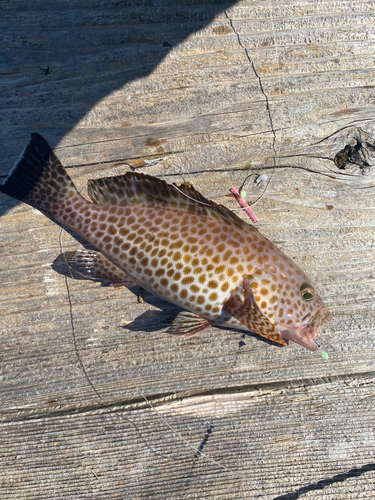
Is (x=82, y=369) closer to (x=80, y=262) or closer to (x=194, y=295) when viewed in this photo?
(x=80, y=262)

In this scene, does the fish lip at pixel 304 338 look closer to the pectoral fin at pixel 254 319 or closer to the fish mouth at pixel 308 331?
the fish mouth at pixel 308 331

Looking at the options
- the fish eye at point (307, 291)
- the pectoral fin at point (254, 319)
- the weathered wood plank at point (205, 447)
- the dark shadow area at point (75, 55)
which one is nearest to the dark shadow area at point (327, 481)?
the weathered wood plank at point (205, 447)

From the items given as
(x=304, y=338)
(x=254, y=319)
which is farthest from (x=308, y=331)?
(x=254, y=319)

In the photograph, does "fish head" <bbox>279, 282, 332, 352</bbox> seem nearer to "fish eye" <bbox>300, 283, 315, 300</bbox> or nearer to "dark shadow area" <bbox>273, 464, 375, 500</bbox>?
"fish eye" <bbox>300, 283, 315, 300</bbox>

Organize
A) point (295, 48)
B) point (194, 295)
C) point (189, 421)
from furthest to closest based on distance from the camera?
1. point (295, 48)
2. point (189, 421)
3. point (194, 295)

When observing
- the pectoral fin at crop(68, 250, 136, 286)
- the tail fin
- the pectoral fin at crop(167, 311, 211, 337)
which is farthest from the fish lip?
the tail fin

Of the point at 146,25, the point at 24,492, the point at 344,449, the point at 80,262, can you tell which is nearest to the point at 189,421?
the point at 344,449

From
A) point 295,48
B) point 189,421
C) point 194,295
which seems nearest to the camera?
point 194,295
